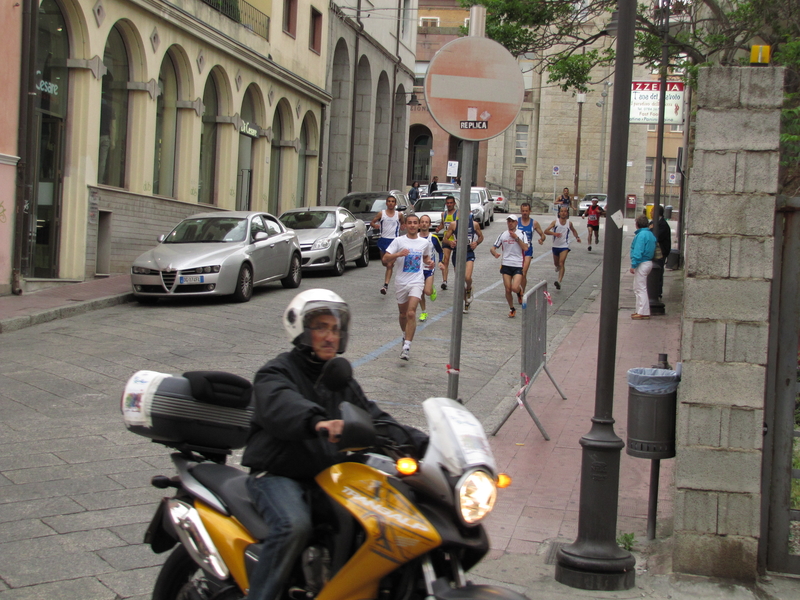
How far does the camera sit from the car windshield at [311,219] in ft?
71.6

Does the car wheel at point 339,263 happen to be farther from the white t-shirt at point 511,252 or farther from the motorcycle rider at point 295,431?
the motorcycle rider at point 295,431

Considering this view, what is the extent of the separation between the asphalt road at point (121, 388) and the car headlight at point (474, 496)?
2.33m

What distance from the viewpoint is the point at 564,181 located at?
63062 millimetres

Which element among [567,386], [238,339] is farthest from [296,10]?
[567,386]

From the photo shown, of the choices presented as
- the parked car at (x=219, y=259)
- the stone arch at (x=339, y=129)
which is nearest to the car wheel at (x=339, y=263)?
the parked car at (x=219, y=259)

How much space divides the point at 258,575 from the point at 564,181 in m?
61.5

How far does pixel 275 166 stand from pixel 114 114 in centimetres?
1037

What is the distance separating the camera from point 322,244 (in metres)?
20.6

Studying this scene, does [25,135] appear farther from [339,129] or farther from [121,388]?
[339,129]

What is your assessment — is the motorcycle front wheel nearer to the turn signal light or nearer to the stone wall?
the turn signal light

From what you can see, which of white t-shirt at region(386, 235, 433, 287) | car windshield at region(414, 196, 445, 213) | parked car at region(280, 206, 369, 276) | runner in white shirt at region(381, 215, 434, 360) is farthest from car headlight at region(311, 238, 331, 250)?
car windshield at region(414, 196, 445, 213)

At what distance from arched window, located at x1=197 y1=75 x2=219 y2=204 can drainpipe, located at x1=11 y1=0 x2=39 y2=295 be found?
8543mm

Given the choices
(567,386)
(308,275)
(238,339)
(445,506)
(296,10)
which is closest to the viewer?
(445,506)

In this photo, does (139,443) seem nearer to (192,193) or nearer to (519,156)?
(192,193)
